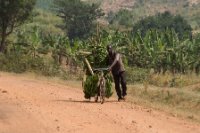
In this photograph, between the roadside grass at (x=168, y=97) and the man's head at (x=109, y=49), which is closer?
the man's head at (x=109, y=49)

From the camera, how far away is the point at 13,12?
4094 cm

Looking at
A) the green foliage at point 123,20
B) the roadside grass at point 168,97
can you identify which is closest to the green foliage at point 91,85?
the roadside grass at point 168,97

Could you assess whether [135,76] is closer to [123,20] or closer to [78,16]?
[78,16]

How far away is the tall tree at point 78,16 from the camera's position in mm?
75000

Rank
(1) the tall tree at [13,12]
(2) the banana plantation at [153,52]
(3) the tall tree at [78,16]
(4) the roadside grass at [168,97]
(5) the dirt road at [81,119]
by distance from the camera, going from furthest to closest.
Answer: (3) the tall tree at [78,16]
(1) the tall tree at [13,12]
(2) the banana plantation at [153,52]
(4) the roadside grass at [168,97]
(5) the dirt road at [81,119]

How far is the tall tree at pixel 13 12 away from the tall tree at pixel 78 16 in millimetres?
29823

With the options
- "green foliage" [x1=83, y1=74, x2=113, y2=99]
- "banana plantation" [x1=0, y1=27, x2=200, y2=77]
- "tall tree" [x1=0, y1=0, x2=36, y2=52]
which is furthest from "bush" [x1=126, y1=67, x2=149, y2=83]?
"green foliage" [x1=83, y1=74, x2=113, y2=99]

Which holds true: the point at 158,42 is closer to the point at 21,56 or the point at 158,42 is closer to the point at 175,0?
the point at 21,56

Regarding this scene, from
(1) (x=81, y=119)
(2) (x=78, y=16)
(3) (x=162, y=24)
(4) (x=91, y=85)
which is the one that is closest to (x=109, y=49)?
(4) (x=91, y=85)

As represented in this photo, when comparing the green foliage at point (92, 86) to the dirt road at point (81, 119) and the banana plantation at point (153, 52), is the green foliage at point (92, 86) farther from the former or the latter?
the banana plantation at point (153, 52)

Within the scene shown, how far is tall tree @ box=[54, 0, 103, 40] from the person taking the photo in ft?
246

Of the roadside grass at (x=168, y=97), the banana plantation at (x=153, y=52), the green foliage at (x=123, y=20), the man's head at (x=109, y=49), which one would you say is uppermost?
the green foliage at (x=123, y=20)

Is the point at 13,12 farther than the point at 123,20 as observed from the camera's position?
No

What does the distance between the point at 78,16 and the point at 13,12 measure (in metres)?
36.0
